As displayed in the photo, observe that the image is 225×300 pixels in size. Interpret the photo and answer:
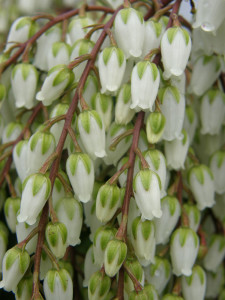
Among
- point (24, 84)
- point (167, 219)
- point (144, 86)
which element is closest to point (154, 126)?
point (144, 86)

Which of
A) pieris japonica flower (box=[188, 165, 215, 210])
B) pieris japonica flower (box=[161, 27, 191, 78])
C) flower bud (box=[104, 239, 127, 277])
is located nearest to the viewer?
flower bud (box=[104, 239, 127, 277])

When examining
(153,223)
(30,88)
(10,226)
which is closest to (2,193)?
(10,226)

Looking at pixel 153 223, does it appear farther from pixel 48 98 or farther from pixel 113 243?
pixel 48 98

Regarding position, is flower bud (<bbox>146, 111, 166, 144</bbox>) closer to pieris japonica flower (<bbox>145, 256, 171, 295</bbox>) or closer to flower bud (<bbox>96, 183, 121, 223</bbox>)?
flower bud (<bbox>96, 183, 121, 223</bbox>)

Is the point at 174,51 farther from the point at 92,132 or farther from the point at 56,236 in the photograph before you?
the point at 56,236

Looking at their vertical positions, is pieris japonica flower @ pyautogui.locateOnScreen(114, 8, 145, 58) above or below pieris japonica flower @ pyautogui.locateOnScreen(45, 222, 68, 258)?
above

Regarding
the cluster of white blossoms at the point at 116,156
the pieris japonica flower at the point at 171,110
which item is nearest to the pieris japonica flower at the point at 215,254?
the cluster of white blossoms at the point at 116,156

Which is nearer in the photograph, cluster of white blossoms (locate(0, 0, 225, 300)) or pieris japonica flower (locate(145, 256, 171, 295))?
cluster of white blossoms (locate(0, 0, 225, 300))

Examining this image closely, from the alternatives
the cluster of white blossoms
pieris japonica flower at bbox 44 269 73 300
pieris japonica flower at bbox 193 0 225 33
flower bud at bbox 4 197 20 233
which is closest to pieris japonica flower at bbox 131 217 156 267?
the cluster of white blossoms
